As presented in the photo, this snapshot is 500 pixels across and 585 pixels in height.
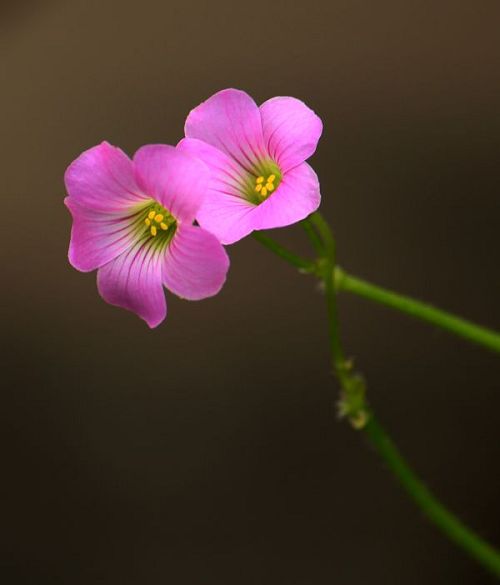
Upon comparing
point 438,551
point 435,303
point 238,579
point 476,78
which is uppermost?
point 476,78

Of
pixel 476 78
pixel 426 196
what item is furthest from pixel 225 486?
pixel 476 78

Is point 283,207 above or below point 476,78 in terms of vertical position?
below

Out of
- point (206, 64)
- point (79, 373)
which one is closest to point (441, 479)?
point (79, 373)

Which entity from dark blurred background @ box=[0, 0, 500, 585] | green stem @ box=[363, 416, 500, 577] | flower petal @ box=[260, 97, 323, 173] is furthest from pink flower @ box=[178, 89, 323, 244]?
dark blurred background @ box=[0, 0, 500, 585]

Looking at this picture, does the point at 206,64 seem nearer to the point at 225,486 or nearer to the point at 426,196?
the point at 426,196

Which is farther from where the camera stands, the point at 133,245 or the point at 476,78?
the point at 476,78

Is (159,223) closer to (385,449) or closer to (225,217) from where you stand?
(225,217)
